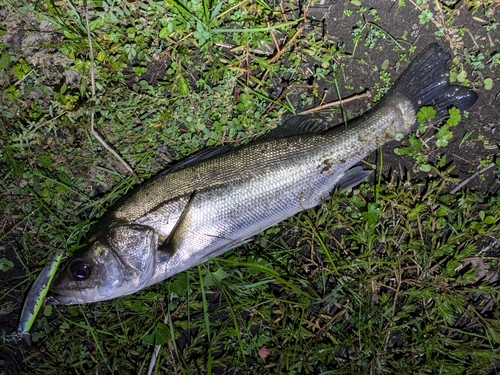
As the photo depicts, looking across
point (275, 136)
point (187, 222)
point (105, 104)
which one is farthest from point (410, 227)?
point (105, 104)

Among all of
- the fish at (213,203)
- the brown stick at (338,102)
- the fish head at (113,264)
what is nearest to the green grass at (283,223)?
the brown stick at (338,102)

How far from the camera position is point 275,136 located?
318cm

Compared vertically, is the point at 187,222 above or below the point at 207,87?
below

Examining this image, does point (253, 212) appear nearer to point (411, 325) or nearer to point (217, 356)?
point (217, 356)

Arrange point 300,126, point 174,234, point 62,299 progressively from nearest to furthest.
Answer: point 174,234 → point 62,299 → point 300,126

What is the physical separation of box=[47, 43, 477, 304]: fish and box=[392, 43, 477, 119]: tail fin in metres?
0.06

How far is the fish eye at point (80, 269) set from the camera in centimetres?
296

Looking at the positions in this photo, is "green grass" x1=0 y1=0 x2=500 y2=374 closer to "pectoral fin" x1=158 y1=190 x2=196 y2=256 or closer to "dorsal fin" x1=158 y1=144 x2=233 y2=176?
"dorsal fin" x1=158 y1=144 x2=233 y2=176

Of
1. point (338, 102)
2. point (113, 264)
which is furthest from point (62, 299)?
point (338, 102)

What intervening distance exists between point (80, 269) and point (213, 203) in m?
1.09

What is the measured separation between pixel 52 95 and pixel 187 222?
1656 mm

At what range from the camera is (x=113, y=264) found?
2.95 metres

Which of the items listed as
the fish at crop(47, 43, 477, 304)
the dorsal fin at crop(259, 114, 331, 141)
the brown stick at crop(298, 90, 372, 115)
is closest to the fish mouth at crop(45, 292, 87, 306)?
the fish at crop(47, 43, 477, 304)

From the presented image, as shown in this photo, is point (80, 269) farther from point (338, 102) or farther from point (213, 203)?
point (338, 102)
